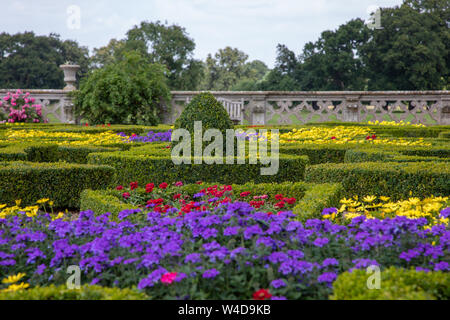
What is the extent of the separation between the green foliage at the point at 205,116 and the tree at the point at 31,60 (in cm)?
3489

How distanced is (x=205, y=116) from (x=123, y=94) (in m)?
9.03

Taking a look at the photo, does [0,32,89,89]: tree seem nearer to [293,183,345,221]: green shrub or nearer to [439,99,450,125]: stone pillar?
[439,99,450,125]: stone pillar

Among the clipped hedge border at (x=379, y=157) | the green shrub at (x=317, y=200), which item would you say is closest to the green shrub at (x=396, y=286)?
the green shrub at (x=317, y=200)

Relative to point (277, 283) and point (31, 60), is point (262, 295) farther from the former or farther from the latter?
point (31, 60)

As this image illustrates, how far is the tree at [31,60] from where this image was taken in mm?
39438

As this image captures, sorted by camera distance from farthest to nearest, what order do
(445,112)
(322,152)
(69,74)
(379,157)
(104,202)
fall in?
(69,74), (445,112), (322,152), (379,157), (104,202)

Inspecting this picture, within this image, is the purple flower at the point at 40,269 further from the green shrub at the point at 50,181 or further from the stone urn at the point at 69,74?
the stone urn at the point at 69,74

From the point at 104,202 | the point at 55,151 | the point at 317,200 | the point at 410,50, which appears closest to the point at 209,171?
the point at 104,202

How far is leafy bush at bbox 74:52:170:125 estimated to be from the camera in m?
15.8

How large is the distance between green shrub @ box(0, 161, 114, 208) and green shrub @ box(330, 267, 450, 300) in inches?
169

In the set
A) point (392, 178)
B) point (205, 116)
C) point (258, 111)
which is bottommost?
point (392, 178)

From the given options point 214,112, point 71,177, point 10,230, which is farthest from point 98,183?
point 10,230

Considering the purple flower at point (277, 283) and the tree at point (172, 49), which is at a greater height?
the tree at point (172, 49)

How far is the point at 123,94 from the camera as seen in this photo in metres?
15.7
